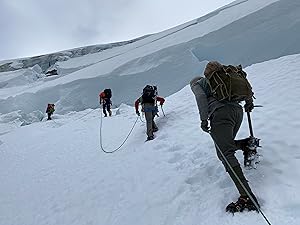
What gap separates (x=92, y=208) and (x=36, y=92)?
18.8 m

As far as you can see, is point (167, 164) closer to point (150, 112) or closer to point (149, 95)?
point (150, 112)

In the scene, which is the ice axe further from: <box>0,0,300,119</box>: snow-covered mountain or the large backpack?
<box>0,0,300,119</box>: snow-covered mountain

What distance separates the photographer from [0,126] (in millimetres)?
18266

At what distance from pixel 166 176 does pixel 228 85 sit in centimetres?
187

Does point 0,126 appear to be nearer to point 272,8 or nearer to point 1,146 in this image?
point 1,146

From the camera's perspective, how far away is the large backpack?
11.8ft

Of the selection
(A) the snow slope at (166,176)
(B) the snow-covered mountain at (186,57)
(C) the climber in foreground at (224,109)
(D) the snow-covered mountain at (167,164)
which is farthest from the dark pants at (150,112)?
(B) the snow-covered mountain at (186,57)

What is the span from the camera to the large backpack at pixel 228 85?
361 cm

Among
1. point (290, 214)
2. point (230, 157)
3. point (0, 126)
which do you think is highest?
point (0, 126)

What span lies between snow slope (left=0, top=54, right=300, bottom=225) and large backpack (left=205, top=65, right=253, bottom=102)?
0.98m

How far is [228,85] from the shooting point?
362 centimetres

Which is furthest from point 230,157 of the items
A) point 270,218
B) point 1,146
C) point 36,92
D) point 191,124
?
point 36,92

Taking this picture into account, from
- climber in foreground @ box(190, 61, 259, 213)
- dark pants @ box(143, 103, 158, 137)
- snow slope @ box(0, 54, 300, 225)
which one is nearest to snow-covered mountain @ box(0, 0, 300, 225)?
snow slope @ box(0, 54, 300, 225)

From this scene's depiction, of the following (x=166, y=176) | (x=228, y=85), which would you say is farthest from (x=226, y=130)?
(x=166, y=176)
